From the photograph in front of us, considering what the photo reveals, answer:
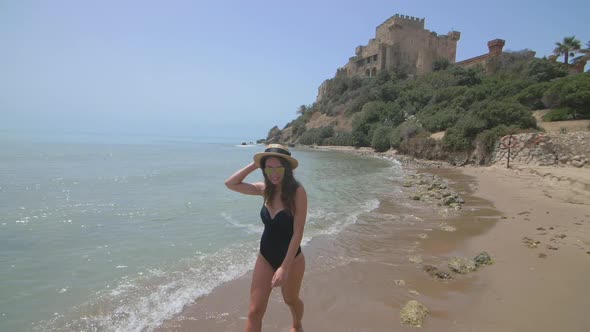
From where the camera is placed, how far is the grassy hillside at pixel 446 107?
23.8 m

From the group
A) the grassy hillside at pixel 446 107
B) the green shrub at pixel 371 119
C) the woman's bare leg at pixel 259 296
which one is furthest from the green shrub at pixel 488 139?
the woman's bare leg at pixel 259 296

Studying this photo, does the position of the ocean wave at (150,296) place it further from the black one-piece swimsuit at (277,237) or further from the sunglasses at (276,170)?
the sunglasses at (276,170)

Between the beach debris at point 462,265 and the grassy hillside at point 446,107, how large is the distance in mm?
19269

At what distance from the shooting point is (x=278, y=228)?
3.06m

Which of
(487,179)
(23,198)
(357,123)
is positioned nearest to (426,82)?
(357,123)

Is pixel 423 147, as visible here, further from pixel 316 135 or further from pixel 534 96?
pixel 316 135

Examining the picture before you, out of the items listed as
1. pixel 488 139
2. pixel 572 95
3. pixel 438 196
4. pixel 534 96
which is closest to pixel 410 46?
pixel 534 96

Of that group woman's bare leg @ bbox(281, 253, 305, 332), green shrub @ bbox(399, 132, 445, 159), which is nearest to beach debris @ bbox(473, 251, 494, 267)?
woman's bare leg @ bbox(281, 253, 305, 332)

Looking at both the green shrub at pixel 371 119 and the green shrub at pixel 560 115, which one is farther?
the green shrub at pixel 371 119

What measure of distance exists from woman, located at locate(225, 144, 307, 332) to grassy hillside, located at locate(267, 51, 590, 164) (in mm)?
22597

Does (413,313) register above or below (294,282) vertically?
below

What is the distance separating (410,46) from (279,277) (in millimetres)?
67733

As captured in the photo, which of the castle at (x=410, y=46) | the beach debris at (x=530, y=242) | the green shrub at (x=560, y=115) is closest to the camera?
the beach debris at (x=530, y=242)

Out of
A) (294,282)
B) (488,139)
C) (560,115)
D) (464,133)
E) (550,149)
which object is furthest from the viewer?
(464,133)
